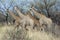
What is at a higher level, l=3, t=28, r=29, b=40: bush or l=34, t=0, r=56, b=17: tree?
l=34, t=0, r=56, b=17: tree

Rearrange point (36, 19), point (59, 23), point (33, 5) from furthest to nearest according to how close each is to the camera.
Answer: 1. point (33, 5)
2. point (59, 23)
3. point (36, 19)

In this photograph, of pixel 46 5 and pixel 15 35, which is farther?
pixel 46 5

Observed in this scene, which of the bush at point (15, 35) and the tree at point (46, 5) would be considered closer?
the bush at point (15, 35)

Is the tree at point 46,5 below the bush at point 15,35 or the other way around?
the other way around

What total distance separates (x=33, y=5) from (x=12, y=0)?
98.1 inches

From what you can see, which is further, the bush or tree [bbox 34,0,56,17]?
tree [bbox 34,0,56,17]

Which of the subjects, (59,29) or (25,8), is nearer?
(59,29)

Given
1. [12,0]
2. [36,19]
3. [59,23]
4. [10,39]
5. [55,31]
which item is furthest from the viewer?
[12,0]

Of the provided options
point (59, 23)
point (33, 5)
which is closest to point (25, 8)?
point (33, 5)

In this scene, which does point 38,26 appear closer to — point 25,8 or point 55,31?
point 55,31

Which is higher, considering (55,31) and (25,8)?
(25,8)

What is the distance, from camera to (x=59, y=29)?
16.4 metres

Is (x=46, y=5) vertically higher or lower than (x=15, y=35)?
higher

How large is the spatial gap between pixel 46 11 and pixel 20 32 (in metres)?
7.83
